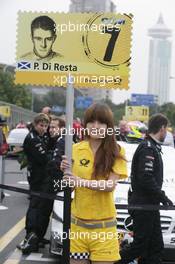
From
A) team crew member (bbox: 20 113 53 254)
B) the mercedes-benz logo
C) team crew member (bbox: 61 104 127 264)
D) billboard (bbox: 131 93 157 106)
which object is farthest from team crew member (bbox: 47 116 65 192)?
billboard (bbox: 131 93 157 106)

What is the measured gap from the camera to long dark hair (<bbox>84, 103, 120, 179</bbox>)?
4.56 metres

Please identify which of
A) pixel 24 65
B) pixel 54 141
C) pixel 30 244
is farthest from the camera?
pixel 54 141

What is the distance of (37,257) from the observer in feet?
25.7

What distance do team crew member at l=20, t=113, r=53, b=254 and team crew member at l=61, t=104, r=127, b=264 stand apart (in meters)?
3.53

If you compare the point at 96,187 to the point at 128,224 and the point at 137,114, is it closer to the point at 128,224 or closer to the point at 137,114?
the point at 128,224

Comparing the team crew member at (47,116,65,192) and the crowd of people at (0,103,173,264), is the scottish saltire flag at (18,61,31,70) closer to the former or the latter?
the crowd of people at (0,103,173,264)

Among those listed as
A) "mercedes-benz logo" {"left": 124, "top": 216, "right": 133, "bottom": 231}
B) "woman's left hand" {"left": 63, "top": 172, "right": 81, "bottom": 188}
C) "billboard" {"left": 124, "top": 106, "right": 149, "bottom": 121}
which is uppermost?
"woman's left hand" {"left": 63, "top": 172, "right": 81, "bottom": 188}

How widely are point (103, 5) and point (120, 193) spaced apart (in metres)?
2.20

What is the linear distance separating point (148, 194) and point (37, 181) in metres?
2.50

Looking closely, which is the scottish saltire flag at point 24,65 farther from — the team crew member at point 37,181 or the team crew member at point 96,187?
the team crew member at point 37,181

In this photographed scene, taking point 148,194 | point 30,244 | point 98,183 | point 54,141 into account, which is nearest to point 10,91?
point 54,141

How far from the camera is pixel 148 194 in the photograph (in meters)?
6.20

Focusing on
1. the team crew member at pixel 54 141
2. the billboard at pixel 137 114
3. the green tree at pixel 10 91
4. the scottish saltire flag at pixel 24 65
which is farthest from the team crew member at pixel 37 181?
the green tree at pixel 10 91

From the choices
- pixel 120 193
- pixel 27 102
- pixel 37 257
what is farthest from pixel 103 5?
pixel 27 102
